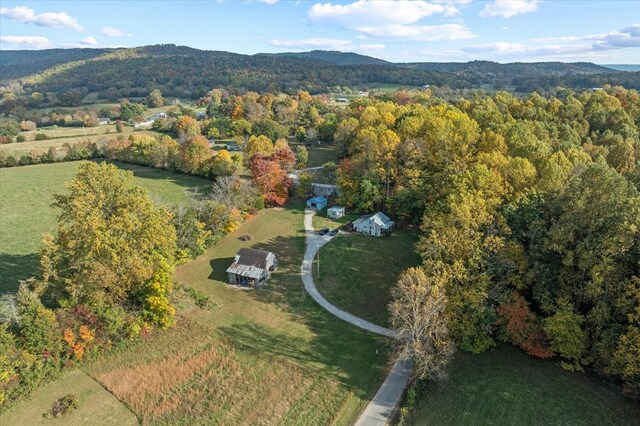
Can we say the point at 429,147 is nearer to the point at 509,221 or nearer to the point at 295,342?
the point at 509,221

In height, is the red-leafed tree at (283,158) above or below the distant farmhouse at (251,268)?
above

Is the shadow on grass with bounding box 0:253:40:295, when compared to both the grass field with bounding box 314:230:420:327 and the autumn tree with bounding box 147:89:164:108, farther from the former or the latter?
the autumn tree with bounding box 147:89:164:108

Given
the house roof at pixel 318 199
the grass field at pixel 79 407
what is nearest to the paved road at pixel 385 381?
the grass field at pixel 79 407

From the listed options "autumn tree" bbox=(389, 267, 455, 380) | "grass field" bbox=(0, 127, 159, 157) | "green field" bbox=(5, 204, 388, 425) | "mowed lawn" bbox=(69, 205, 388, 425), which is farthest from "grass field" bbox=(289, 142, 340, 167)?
"autumn tree" bbox=(389, 267, 455, 380)

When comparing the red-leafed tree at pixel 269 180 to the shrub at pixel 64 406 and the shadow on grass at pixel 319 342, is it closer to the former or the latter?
the shadow on grass at pixel 319 342

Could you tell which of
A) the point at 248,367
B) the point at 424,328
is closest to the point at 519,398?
the point at 424,328

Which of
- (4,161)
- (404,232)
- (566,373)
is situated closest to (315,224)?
(404,232)

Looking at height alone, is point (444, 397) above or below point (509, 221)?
below
